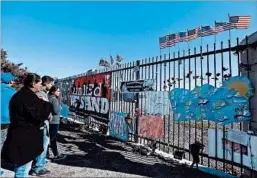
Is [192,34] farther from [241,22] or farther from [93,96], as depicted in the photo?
[93,96]

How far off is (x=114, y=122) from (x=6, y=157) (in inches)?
235

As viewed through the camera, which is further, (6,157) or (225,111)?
(225,111)

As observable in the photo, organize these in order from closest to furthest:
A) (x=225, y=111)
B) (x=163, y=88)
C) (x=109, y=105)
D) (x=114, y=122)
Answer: (x=225, y=111) → (x=163, y=88) → (x=114, y=122) → (x=109, y=105)

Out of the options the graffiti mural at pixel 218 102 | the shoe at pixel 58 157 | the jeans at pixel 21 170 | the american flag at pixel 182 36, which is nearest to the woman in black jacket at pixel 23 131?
the jeans at pixel 21 170

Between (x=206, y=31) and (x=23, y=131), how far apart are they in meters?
4.40

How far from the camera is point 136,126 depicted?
8258 millimetres

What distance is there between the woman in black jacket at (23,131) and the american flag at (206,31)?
13.0 ft

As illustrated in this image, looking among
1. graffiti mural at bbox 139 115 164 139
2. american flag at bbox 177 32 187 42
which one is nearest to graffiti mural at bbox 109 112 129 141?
graffiti mural at bbox 139 115 164 139

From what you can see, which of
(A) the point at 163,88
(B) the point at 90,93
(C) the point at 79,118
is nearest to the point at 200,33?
(A) the point at 163,88

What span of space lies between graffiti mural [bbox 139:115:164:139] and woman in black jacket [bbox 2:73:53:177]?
397cm

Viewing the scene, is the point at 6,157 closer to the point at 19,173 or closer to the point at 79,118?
the point at 19,173

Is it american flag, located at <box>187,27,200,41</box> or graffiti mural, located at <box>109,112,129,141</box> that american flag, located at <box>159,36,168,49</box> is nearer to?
american flag, located at <box>187,27,200,41</box>

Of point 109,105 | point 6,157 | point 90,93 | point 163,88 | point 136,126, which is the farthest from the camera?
point 90,93

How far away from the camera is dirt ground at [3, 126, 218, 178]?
16.5 feet
